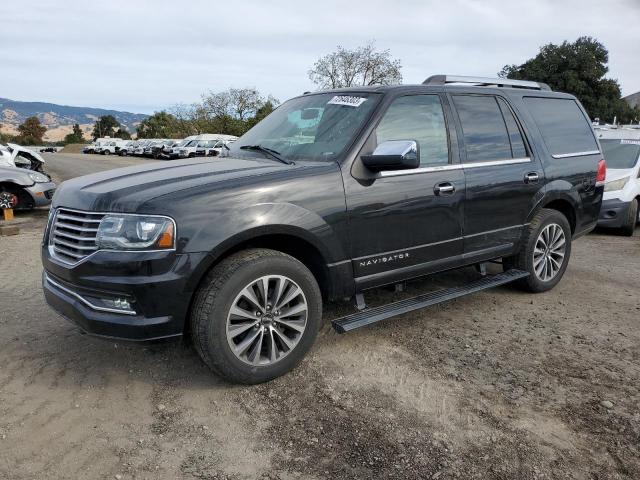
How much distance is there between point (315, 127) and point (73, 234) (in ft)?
6.12

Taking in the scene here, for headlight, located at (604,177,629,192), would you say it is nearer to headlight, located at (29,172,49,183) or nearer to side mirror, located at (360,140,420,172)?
side mirror, located at (360,140,420,172)

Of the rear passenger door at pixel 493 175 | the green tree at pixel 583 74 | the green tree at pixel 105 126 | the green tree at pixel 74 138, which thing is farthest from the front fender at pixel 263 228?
the green tree at pixel 105 126

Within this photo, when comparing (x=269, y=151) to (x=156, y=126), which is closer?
(x=269, y=151)

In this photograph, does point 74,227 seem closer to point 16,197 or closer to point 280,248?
point 280,248

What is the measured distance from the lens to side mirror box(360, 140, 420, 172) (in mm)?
3406

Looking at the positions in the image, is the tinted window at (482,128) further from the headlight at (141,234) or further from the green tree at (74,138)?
the green tree at (74,138)

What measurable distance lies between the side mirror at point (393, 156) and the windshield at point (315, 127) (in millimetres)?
242

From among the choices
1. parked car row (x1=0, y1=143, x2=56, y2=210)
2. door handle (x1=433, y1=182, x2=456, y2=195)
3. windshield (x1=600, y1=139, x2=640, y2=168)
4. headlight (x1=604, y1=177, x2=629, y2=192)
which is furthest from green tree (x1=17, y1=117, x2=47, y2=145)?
door handle (x1=433, y1=182, x2=456, y2=195)

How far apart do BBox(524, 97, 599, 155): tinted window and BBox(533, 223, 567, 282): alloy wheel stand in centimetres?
76

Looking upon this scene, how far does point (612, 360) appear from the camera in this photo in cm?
366

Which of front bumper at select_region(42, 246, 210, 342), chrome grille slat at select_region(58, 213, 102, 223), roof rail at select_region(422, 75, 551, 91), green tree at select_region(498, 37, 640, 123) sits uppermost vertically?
green tree at select_region(498, 37, 640, 123)

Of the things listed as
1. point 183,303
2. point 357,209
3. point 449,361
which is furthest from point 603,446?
point 183,303

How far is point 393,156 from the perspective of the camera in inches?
133

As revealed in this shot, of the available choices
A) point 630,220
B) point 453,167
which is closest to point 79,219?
point 453,167
